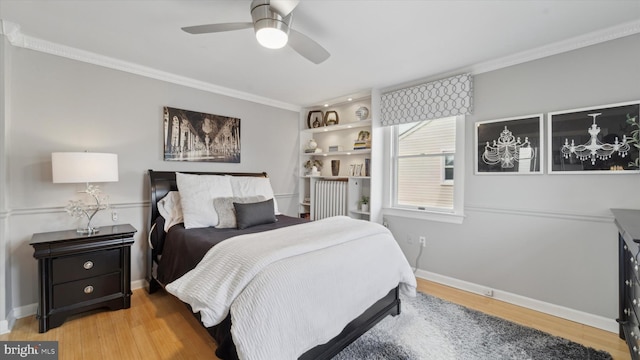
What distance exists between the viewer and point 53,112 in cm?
249

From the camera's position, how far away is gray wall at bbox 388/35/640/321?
2203mm

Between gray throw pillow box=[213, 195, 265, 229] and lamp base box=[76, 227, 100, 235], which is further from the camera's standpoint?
gray throw pillow box=[213, 195, 265, 229]

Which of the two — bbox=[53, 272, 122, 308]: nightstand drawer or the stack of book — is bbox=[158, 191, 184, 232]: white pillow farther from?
the stack of book

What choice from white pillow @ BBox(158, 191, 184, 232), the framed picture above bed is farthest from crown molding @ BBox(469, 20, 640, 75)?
white pillow @ BBox(158, 191, 184, 232)

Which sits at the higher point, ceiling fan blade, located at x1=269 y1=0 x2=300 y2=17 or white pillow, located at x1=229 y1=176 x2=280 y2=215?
ceiling fan blade, located at x1=269 y1=0 x2=300 y2=17

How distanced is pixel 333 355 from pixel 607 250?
2.38 metres

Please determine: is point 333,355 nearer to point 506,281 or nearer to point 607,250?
point 506,281

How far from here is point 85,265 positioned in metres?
2.33

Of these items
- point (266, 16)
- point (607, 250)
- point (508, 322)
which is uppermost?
point (266, 16)

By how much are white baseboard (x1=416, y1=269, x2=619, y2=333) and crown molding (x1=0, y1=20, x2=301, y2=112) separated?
350 centimetres

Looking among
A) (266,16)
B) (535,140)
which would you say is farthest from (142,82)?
(535,140)

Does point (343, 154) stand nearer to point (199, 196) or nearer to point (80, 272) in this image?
point (199, 196)

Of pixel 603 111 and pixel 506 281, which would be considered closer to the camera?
pixel 603 111

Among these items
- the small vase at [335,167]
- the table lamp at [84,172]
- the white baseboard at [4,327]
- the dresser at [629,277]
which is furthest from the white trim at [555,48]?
the white baseboard at [4,327]
